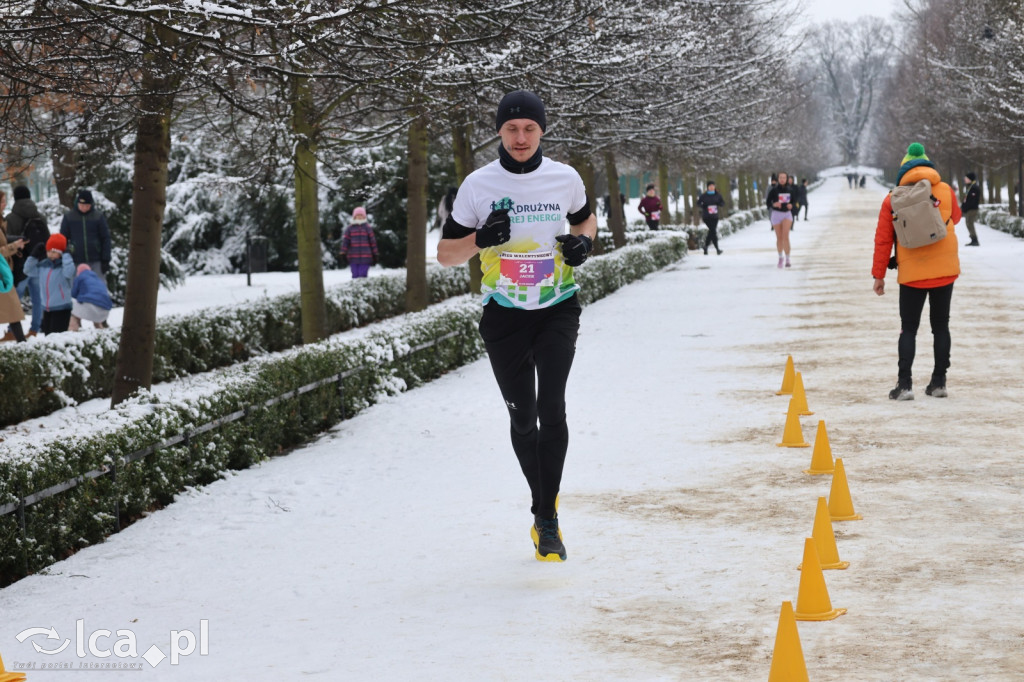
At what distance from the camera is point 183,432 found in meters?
7.86

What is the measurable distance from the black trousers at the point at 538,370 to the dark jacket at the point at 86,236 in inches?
427

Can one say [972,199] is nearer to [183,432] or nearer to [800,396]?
[800,396]

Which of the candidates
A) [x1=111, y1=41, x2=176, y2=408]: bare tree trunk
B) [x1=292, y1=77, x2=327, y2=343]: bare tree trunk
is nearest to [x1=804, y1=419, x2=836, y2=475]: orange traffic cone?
[x1=111, y1=41, x2=176, y2=408]: bare tree trunk

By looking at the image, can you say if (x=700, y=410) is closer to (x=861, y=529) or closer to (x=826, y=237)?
(x=861, y=529)

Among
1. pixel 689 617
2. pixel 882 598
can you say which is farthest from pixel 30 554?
pixel 882 598

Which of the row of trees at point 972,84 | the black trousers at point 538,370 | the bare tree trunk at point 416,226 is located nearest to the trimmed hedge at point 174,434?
the black trousers at point 538,370

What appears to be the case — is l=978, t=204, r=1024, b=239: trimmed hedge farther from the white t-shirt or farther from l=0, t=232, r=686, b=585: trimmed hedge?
the white t-shirt

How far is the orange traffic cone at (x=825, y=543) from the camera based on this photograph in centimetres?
552

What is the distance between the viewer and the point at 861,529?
625 cm

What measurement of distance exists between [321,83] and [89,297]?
141 inches

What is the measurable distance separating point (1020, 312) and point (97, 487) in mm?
12509

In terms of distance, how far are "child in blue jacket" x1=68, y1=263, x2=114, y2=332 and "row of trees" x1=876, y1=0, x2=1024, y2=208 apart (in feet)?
56.2

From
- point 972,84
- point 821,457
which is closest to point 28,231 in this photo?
point 821,457

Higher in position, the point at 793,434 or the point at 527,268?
the point at 527,268
